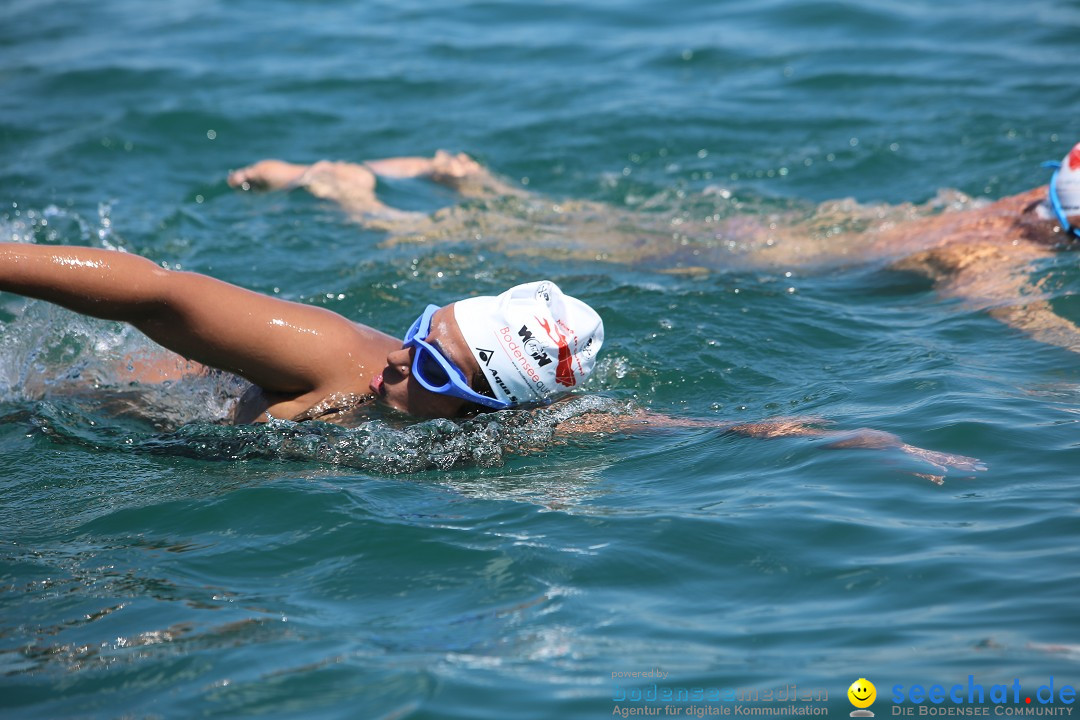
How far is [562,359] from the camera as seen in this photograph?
5133 mm

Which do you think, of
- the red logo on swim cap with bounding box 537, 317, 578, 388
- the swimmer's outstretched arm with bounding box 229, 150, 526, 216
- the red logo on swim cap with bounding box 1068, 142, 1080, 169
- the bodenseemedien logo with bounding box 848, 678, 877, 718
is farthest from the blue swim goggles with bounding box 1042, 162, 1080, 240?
the bodenseemedien logo with bounding box 848, 678, 877, 718

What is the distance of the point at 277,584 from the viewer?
13.6ft

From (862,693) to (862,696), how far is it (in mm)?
12

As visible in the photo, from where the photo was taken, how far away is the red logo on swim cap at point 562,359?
199 inches

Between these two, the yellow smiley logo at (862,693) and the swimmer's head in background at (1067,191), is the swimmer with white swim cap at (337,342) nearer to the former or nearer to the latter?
the yellow smiley logo at (862,693)

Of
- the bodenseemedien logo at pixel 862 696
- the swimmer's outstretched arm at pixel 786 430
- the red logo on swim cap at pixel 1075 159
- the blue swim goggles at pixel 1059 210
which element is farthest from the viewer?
the blue swim goggles at pixel 1059 210

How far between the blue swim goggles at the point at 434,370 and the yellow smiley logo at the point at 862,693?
7.27ft

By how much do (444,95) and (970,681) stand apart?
393 inches

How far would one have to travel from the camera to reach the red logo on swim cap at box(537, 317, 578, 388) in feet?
16.6

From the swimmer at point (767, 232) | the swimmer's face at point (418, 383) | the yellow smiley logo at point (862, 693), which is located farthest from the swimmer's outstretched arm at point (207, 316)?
the swimmer at point (767, 232)

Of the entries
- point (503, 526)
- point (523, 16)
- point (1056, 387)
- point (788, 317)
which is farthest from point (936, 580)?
point (523, 16)

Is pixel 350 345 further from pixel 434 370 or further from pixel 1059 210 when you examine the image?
pixel 1059 210

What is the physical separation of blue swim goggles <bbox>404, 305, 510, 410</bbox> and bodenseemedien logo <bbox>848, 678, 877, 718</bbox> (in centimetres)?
222

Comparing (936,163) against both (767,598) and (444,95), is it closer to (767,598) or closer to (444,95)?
(444,95)
